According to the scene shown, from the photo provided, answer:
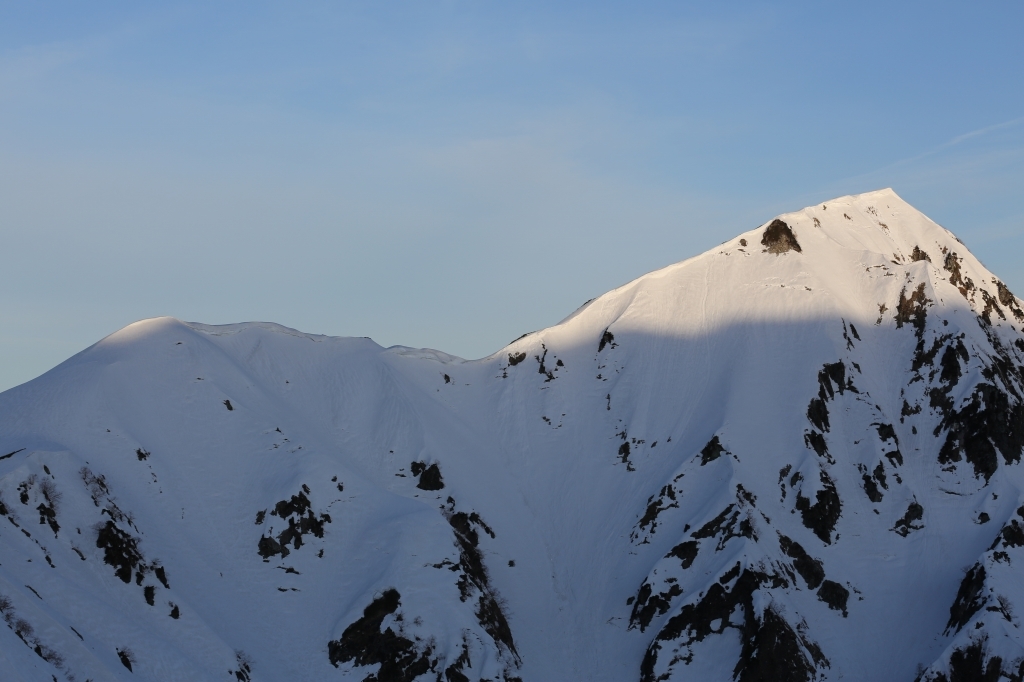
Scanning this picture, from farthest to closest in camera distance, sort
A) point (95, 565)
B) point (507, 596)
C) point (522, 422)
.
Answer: point (522, 422) → point (507, 596) → point (95, 565)

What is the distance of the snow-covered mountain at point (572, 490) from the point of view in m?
94.6

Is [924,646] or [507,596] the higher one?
[507,596]

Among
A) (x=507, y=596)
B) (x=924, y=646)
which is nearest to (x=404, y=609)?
(x=507, y=596)

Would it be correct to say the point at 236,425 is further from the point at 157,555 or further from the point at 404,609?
the point at 404,609

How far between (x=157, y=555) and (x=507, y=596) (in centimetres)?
3012

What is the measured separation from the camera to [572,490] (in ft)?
396

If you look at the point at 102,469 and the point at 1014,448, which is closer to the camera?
the point at 102,469

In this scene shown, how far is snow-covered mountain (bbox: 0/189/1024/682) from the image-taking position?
94562mm

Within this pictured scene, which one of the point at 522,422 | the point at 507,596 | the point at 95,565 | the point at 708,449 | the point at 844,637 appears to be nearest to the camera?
the point at 95,565

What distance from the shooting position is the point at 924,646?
323 feet

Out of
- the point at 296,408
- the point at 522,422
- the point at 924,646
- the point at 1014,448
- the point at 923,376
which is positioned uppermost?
the point at 296,408

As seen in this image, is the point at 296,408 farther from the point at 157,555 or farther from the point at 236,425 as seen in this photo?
the point at 157,555

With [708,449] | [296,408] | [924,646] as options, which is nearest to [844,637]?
[924,646]

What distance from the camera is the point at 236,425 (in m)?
114
